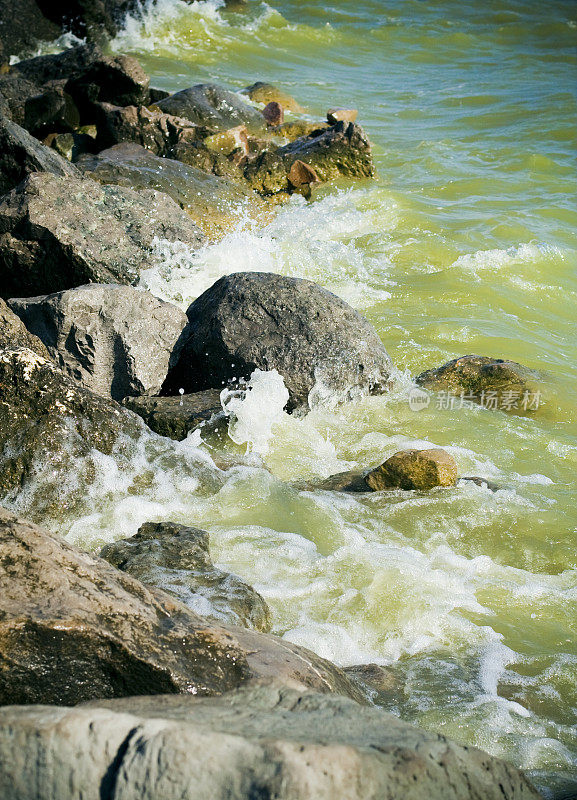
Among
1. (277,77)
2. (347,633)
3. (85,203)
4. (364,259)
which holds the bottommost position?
(347,633)

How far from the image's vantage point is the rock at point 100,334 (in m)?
5.25

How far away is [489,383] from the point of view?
20.6 feet

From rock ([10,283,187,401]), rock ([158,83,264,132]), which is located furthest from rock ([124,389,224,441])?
rock ([158,83,264,132])

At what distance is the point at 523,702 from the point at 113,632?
5.91 ft

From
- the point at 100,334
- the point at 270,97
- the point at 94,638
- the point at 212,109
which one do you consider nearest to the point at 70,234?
the point at 100,334

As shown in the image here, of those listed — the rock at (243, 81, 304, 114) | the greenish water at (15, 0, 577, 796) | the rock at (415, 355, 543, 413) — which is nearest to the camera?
the greenish water at (15, 0, 577, 796)

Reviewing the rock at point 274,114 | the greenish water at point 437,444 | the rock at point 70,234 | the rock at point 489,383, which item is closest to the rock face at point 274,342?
the greenish water at point 437,444

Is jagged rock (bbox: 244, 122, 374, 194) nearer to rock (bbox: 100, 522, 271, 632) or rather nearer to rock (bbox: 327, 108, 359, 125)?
rock (bbox: 327, 108, 359, 125)

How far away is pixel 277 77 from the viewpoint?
17.3 meters

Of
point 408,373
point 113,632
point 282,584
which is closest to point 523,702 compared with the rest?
point 282,584

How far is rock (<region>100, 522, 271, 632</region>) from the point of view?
322 cm

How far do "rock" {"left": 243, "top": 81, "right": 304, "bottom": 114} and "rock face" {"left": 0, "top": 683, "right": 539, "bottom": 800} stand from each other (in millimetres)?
13799

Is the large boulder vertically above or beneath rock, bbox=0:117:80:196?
beneath

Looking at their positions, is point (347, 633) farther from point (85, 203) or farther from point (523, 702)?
point (85, 203)
